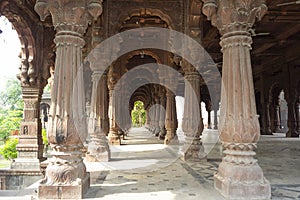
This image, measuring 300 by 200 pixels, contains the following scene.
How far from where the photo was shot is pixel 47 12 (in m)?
4.21

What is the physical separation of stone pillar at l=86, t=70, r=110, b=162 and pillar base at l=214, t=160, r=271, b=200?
4254 mm

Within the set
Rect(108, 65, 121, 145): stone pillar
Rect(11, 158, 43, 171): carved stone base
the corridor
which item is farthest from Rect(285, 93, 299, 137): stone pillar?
Rect(11, 158, 43, 171): carved stone base

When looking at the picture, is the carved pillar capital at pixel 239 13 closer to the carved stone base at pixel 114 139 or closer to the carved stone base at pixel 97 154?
the carved stone base at pixel 97 154

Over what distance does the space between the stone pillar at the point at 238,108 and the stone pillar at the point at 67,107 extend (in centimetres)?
205

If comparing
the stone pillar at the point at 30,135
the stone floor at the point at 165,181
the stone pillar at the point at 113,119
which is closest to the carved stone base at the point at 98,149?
the stone floor at the point at 165,181

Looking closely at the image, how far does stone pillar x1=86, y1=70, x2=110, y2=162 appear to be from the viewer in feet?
24.0

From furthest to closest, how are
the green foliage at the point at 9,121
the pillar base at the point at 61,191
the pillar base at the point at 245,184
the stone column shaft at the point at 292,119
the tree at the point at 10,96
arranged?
the tree at the point at 10,96, the stone column shaft at the point at 292,119, the green foliage at the point at 9,121, the pillar base at the point at 61,191, the pillar base at the point at 245,184

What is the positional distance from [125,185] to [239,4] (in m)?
3.43

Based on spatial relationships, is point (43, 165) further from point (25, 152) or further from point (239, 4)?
point (239, 4)

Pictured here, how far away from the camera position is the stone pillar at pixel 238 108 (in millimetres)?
3715

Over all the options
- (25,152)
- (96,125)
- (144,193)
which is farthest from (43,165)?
(144,193)

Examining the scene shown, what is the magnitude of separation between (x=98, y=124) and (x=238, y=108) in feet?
15.5

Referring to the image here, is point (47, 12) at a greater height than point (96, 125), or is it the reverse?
point (47, 12)

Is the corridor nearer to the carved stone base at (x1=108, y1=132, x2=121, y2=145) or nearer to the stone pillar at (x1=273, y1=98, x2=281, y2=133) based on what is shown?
the carved stone base at (x1=108, y1=132, x2=121, y2=145)
